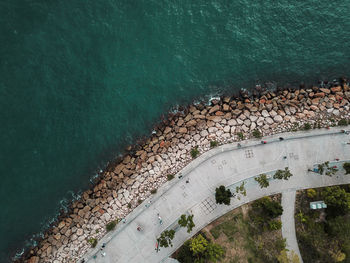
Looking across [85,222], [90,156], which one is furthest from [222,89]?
[85,222]

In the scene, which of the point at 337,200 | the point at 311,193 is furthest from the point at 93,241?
the point at 337,200

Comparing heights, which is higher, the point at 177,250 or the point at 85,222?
the point at 85,222

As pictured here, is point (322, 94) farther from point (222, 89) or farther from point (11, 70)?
point (11, 70)

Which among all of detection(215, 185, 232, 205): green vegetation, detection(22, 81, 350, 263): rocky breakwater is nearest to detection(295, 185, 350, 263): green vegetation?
detection(215, 185, 232, 205): green vegetation

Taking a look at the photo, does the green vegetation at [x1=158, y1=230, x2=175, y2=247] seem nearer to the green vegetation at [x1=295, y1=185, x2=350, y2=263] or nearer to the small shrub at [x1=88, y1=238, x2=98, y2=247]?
the small shrub at [x1=88, y1=238, x2=98, y2=247]

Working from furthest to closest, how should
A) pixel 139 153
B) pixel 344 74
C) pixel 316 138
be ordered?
pixel 344 74 → pixel 139 153 → pixel 316 138

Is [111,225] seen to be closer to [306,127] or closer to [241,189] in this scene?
[241,189]

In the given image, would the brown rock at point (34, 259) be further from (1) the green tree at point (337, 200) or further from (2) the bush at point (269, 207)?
(1) the green tree at point (337, 200)
